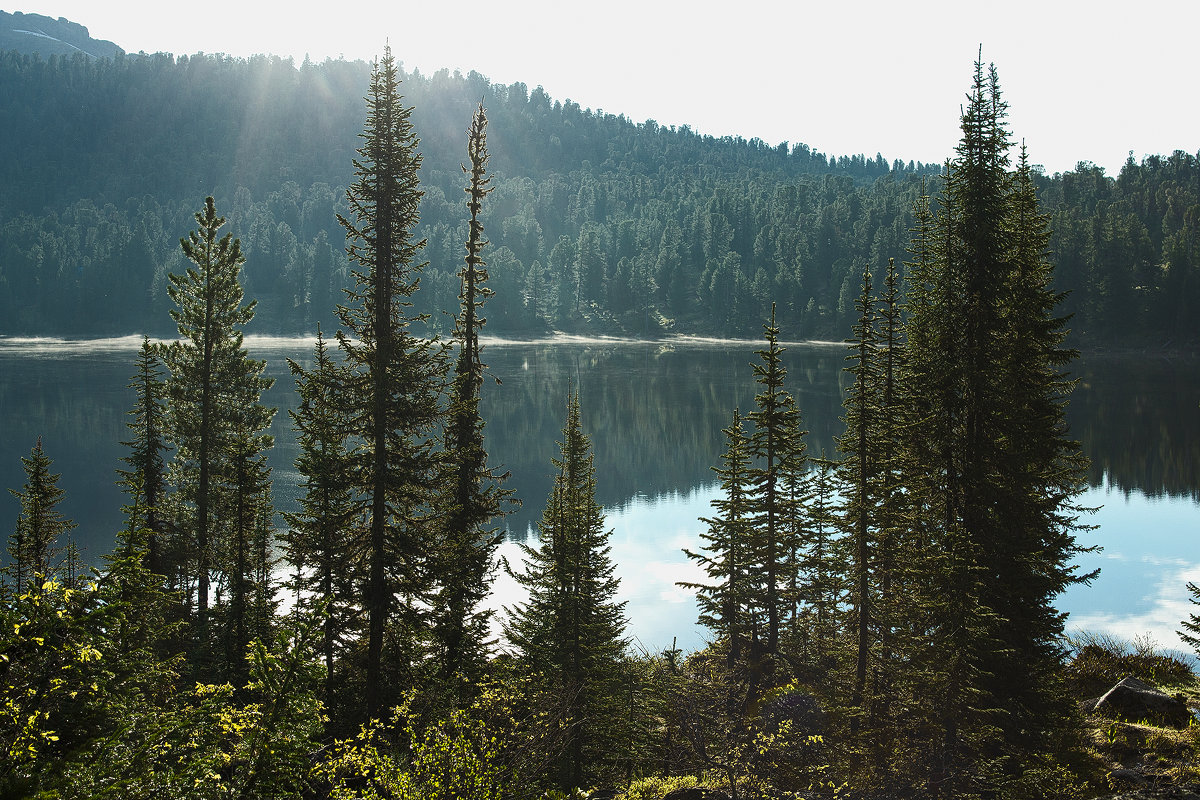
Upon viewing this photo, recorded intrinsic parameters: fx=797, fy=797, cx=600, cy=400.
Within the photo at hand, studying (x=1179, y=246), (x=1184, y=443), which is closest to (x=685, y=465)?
(x=1184, y=443)

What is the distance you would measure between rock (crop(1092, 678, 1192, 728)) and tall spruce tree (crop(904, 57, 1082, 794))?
2.76 metres

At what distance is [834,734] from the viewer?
2067cm

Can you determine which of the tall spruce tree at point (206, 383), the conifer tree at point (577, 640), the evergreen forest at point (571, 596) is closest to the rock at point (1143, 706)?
the evergreen forest at point (571, 596)

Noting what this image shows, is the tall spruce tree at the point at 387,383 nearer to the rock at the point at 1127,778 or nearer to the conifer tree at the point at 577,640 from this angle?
the conifer tree at the point at 577,640

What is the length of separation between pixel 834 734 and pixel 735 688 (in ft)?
10.7

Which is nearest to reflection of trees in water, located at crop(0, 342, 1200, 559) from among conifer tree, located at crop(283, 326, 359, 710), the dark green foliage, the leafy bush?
conifer tree, located at crop(283, 326, 359, 710)

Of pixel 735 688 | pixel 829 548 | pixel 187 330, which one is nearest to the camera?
pixel 735 688

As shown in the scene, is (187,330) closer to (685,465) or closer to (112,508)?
(112,508)

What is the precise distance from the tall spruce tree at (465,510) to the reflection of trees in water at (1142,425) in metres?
47.8

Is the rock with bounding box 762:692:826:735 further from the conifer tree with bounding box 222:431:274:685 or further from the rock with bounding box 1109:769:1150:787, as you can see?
the conifer tree with bounding box 222:431:274:685

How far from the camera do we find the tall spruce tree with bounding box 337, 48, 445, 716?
21000 millimetres

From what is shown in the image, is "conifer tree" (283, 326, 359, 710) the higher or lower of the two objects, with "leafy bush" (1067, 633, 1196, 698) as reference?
higher

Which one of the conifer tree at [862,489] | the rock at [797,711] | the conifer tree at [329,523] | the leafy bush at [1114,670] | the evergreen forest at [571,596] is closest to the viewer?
the evergreen forest at [571,596]

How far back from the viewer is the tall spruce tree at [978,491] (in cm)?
1565
